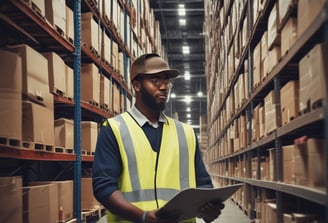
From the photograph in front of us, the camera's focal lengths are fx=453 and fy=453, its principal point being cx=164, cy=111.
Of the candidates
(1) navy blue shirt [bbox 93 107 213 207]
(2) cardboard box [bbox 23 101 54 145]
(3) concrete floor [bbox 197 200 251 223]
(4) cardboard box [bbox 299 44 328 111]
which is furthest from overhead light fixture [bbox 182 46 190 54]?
(1) navy blue shirt [bbox 93 107 213 207]

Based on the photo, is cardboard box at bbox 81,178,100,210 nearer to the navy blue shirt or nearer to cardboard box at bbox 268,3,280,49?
cardboard box at bbox 268,3,280,49

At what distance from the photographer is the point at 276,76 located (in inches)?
167

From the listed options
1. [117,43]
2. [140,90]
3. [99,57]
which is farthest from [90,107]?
[140,90]

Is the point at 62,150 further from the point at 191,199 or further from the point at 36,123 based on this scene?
the point at 191,199

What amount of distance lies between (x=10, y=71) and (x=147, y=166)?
4.95 feet

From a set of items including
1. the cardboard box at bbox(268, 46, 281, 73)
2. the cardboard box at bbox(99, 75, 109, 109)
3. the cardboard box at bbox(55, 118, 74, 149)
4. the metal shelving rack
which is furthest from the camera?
the cardboard box at bbox(99, 75, 109, 109)

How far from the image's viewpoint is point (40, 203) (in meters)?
4.18

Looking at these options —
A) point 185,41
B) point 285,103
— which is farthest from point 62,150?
point 185,41

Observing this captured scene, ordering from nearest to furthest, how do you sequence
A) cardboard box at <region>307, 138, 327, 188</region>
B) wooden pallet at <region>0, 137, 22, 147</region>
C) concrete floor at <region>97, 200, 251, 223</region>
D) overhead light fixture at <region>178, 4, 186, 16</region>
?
cardboard box at <region>307, 138, 327, 188</region> → wooden pallet at <region>0, 137, 22, 147</region> → concrete floor at <region>97, 200, 251, 223</region> → overhead light fixture at <region>178, 4, 186, 16</region>

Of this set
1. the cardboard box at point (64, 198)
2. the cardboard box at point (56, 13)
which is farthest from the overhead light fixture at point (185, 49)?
the cardboard box at point (64, 198)

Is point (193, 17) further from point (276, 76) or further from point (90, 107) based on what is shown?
point (276, 76)

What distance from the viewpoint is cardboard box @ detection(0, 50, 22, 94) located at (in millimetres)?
3531

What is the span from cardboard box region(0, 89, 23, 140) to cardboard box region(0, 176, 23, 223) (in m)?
0.35

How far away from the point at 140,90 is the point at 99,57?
3653mm
